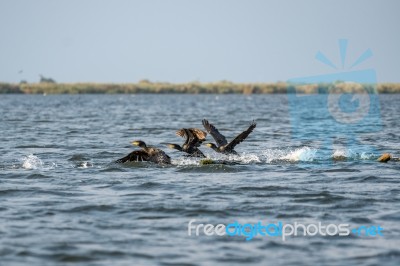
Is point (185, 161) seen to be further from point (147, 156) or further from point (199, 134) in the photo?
point (147, 156)

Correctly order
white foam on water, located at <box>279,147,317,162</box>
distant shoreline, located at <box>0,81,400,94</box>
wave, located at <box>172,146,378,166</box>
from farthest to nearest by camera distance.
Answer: distant shoreline, located at <box>0,81,400,94</box> < white foam on water, located at <box>279,147,317,162</box> < wave, located at <box>172,146,378,166</box>

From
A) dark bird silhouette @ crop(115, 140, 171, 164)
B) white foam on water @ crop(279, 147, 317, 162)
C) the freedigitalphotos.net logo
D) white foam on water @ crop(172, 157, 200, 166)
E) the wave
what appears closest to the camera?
the freedigitalphotos.net logo

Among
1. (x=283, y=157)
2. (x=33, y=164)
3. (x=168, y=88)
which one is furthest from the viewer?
(x=168, y=88)

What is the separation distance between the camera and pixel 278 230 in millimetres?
12367

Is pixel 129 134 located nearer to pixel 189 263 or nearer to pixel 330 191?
pixel 330 191

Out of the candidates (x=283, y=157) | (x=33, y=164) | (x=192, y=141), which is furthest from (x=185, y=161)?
(x=33, y=164)

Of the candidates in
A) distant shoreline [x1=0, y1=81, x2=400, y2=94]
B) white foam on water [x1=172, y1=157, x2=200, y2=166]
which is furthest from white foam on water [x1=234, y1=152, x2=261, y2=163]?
distant shoreline [x1=0, y1=81, x2=400, y2=94]

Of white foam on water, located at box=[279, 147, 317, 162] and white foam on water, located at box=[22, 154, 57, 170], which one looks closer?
white foam on water, located at box=[22, 154, 57, 170]

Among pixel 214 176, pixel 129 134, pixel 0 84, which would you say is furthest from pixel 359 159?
pixel 0 84

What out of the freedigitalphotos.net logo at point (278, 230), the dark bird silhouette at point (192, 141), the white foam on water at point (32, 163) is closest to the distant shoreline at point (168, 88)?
the white foam on water at point (32, 163)

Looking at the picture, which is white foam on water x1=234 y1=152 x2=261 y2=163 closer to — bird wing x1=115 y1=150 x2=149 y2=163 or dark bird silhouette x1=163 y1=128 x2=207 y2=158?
dark bird silhouette x1=163 y1=128 x2=207 y2=158

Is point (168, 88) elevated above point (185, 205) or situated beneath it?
situated beneath

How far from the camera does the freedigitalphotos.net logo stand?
477 inches

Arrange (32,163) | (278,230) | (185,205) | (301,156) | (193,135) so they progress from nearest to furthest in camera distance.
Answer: (278,230) → (185,205) → (193,135) → (32,163) → (301,156)
